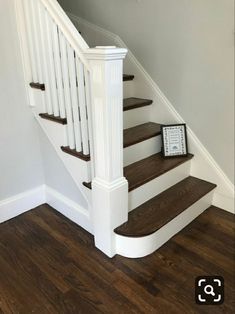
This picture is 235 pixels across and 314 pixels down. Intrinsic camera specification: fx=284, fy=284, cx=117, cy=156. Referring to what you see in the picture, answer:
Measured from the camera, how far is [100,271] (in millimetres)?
1701

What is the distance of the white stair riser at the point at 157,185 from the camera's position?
6.31 feet

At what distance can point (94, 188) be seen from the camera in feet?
5.57

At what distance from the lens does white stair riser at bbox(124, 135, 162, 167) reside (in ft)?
6.92

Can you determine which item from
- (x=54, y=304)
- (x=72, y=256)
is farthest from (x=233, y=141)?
(x=54, y=304)

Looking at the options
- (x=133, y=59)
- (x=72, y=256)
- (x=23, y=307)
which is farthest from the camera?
(x=133, y=59)

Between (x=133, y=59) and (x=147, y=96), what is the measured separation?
345 mm

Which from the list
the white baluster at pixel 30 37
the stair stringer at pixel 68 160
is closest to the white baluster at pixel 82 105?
the stair stringer at pixel 68 160

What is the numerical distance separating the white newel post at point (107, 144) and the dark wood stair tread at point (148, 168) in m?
0.22

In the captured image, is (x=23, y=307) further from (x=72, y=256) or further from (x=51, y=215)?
(x=51, y=215)

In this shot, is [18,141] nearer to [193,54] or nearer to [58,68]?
[58,68]

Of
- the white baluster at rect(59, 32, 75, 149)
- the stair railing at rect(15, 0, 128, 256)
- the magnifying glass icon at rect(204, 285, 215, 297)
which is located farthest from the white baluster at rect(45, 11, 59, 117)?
the magnifying glass icon at rect(204, 285, 215, 297)

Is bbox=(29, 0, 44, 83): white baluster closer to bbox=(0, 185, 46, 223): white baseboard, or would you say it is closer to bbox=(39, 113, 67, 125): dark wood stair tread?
bbox=(39, 113, 67, 125): dark wood stair tread

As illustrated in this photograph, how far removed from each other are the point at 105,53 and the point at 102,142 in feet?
1.50

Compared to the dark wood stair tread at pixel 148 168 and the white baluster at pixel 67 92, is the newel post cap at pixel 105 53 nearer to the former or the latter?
the white baluster at pixel 67 92
